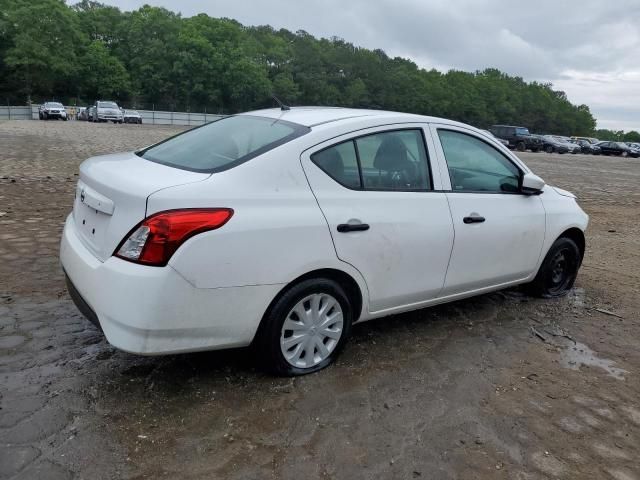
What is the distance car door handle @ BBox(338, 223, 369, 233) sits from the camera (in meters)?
3.19

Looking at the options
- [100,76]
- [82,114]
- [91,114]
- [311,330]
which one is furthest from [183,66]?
[311,330]

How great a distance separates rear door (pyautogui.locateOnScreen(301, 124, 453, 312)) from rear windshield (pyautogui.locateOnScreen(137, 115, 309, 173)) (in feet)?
0.89

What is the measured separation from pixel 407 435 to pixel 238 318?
106cm

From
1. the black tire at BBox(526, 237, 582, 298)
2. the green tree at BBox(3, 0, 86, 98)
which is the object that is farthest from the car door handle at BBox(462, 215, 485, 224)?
the green tree at BBox(3, 0, 86, 98)

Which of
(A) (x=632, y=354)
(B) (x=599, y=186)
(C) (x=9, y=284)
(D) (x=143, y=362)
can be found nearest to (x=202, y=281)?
(D) (x=143, y=362)

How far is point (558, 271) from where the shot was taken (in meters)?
5.05

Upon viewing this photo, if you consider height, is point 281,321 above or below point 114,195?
below

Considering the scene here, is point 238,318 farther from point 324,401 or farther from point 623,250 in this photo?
point 623,250

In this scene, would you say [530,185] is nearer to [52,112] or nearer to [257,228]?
[257,228]

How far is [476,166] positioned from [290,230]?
72.5 inches

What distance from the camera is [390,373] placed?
3469 millimetres

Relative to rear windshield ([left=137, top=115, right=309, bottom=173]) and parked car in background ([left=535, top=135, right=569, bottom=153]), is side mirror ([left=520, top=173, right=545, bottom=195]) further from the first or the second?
parked car in background ([left=535, top=135, right=569, bottom=153])

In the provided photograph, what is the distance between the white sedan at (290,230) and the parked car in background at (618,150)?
5214cm

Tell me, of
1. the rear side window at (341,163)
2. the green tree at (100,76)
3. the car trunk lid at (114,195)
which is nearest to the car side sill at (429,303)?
the rear side window at (341,163)
